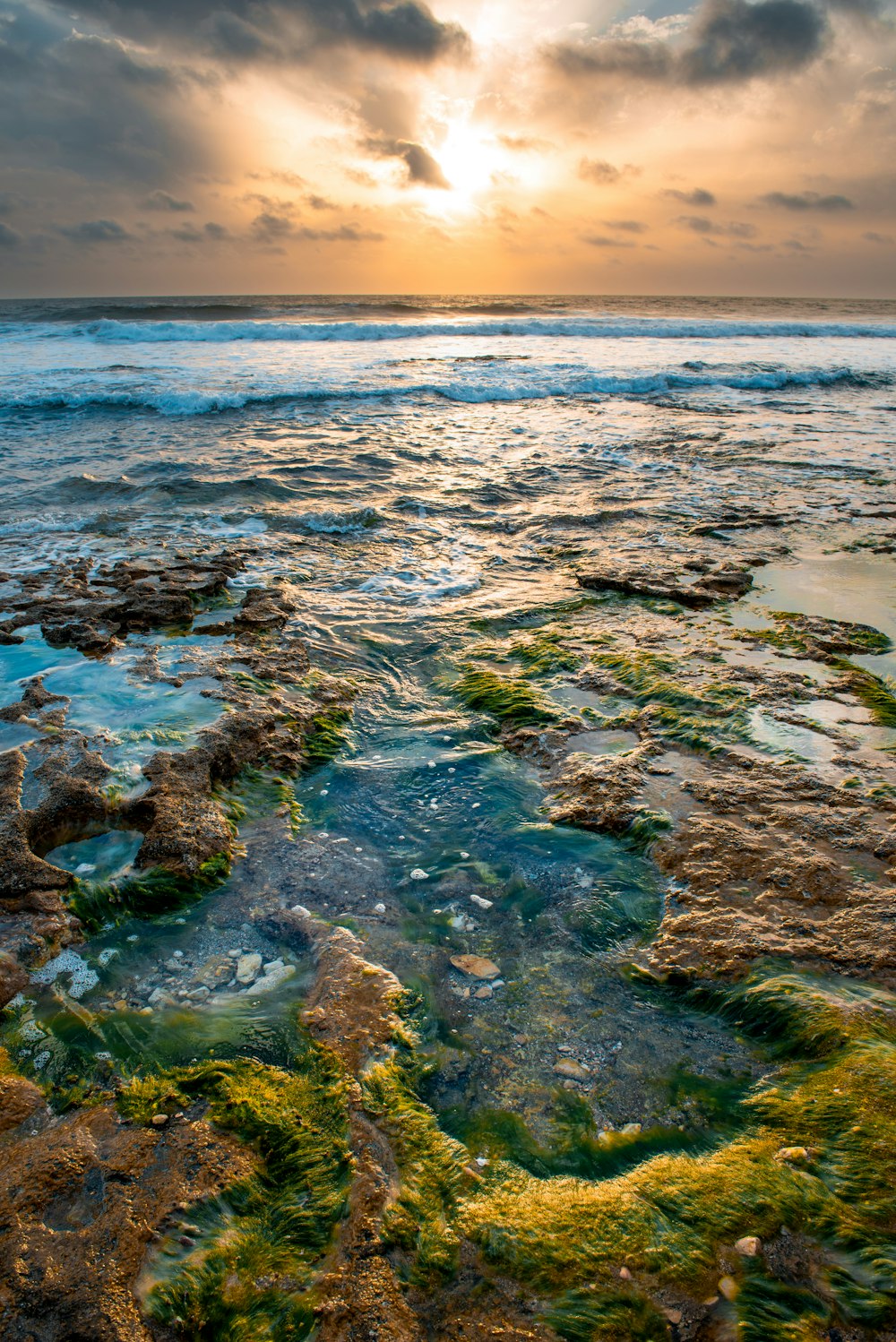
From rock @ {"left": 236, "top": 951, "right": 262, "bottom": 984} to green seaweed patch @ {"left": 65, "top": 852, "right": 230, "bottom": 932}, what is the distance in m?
0.47

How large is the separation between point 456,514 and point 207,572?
3428 mm

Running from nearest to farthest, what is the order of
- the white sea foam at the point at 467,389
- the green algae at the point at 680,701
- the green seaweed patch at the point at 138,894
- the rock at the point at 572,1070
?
the rock at the point at 572,1070 → the green seaweed patch at the point at 138,894 → the green algae at the point at 680,701 → the white sea foam at the point at 467,389

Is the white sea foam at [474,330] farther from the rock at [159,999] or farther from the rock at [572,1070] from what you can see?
the rock at [572,1070]

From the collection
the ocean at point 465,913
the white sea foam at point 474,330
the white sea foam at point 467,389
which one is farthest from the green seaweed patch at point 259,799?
the white sea foam at point 474,330

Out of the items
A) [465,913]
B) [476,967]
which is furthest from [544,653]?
[476,967]

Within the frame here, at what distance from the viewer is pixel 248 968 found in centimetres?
279

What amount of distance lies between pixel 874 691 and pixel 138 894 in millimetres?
4512

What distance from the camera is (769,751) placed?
3916mm

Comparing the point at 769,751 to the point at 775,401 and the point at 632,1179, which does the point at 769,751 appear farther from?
the point at 775,401

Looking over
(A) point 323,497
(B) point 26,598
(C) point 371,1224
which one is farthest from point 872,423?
(C) point 371,1224

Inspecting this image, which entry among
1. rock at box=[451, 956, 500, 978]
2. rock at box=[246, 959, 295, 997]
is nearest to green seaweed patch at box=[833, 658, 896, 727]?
rock at box=[451, 956, 500, 978]

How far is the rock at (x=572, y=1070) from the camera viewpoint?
236 cm

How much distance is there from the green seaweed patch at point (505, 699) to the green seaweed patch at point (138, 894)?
2.02 m

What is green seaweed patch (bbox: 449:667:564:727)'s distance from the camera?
175 inches
